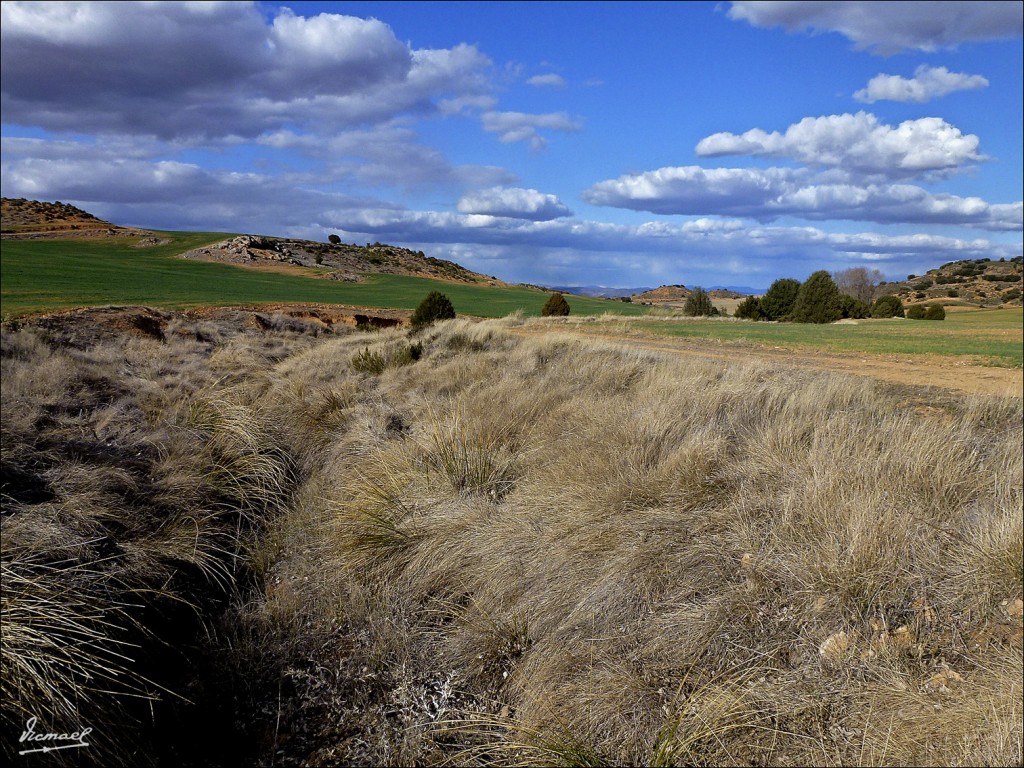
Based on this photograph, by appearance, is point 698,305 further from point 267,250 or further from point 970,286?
point 267,250

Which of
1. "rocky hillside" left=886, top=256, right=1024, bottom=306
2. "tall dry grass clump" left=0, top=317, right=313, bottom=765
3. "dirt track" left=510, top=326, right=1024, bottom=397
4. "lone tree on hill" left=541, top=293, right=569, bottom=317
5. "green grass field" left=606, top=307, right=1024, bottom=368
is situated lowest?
"tall dry grass clump" left=0, top=317, right=313, bottom=765

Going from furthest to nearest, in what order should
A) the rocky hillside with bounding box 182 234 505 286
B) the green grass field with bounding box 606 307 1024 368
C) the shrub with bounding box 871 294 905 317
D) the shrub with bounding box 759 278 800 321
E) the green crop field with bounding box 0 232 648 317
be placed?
the rocky hillside with bounding box 182 234 505 286
the shrub with bounding box 759 278 800 321
the shrub with bounding box 871 294 905 317
the green crop field with bounding box 0 232 648 317
the green grass field with bounding box 606 307 1024 368

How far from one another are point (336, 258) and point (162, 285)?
116 ft

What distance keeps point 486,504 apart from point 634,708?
233 centimetres

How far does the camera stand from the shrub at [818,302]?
34.5 meters

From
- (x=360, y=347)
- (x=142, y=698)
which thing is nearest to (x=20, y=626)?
(x=142, y=698)

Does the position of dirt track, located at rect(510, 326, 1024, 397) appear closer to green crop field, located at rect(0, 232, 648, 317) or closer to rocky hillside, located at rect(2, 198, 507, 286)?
green crop field, located at rect(0, 232, 648, 317)

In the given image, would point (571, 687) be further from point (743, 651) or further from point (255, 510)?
point (255, 510)

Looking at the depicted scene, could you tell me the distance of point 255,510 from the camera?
601 cm

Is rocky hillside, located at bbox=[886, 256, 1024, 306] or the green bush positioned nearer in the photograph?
rocky hillside, located at bbox=[886, 256, 1024, 306]

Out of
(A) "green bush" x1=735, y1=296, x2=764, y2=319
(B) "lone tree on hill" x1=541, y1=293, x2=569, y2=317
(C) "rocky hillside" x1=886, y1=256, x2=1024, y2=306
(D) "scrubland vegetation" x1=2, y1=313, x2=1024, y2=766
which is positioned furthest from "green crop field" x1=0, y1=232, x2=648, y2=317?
(C) "rocky hillside" x1=886, y1=256, x2=1024, y2=306

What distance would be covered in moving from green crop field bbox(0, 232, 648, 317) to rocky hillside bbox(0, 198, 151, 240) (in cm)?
485

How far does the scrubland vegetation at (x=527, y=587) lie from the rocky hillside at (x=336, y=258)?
153 ft

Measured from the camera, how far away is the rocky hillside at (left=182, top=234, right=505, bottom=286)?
56.2 meters
